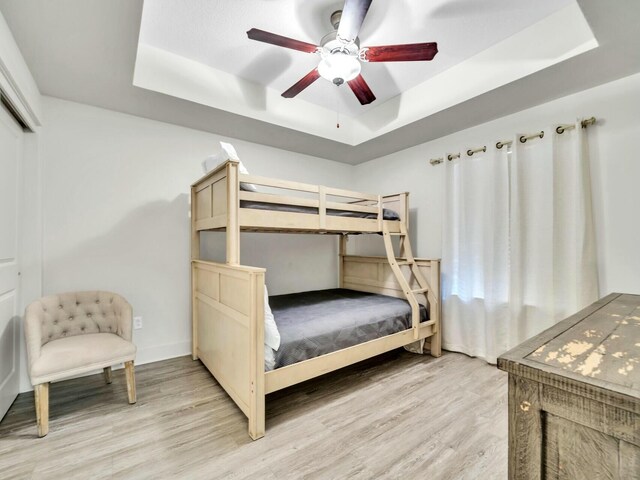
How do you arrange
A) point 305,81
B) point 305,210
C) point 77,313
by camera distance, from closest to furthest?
point 305,81, point 77,313, point 305,210

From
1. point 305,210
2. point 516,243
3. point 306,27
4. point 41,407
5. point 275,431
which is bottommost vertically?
point 275,431

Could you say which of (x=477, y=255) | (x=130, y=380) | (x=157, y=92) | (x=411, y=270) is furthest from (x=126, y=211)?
(x=477, y=255)

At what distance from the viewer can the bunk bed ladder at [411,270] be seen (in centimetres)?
264

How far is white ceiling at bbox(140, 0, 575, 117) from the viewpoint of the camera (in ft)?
5.99

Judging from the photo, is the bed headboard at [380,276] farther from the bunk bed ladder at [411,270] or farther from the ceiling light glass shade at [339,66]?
the ceiling light glass shade at [339,66]

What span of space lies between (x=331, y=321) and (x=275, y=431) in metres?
0.78

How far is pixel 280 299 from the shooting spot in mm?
3051

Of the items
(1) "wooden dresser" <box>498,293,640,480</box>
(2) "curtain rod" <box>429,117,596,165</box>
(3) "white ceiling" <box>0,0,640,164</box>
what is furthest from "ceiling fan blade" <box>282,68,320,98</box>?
(1) "wooden dresser" <box>498,293,640,480</box>

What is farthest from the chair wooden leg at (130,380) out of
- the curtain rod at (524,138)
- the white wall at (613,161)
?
the white wall at (613,161)

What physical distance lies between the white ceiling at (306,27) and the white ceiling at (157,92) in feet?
0.38

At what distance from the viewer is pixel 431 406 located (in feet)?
6.48

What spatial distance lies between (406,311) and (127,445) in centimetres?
215

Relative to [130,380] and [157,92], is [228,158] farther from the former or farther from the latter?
[130,380]

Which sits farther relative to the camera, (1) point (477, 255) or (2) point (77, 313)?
(1) point (477, 255)
